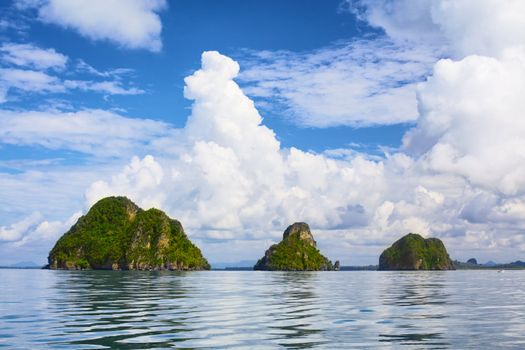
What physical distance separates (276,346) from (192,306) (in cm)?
2242

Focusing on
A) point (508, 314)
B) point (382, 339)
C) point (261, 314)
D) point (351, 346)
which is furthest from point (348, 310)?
point (351, 346)

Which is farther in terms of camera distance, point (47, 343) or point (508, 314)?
point (508, 314)

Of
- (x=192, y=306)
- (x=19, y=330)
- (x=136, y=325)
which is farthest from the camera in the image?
(x=192, y=306)

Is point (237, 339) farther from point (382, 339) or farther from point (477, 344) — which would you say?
point (477, 344)

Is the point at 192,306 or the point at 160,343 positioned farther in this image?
the point at 192,306

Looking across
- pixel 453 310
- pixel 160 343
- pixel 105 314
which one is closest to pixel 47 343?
pixel 160 343

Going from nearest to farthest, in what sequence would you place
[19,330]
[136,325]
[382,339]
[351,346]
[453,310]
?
[351,346], [382,339], [19,330], [136,325], [453,310]

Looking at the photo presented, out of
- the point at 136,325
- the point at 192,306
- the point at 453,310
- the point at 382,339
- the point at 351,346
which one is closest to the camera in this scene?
the point at 351,346

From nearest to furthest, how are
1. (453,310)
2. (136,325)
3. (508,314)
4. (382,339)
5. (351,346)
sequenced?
(351,346) → (382,339) → (136,325) → (508,314) → (453,310)

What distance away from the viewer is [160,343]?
2275 centimetres

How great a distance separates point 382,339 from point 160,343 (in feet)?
33.1

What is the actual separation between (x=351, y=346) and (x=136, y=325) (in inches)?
517

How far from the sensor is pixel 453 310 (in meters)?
38.7

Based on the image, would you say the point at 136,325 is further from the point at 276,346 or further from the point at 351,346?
the point at 351,346
